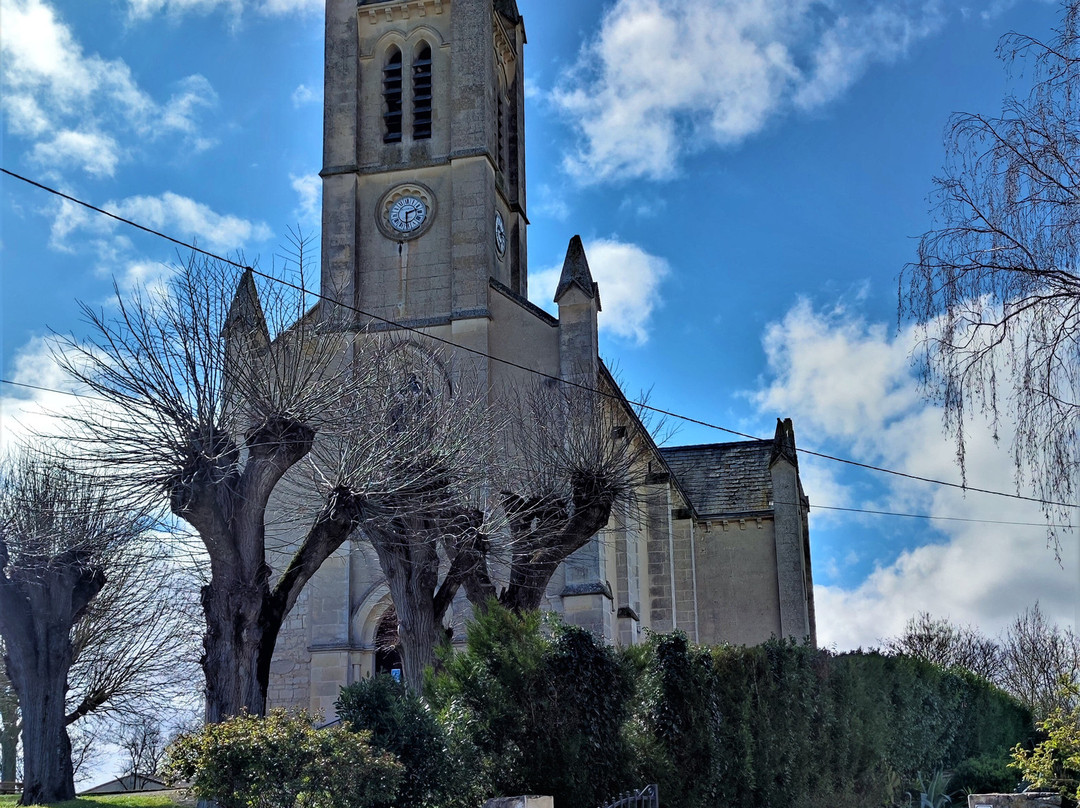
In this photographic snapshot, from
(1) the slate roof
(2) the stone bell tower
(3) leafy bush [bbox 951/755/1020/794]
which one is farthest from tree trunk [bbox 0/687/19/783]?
(3) leafy bush [bbox 951/755/1020/794]

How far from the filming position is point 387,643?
26.0 meters

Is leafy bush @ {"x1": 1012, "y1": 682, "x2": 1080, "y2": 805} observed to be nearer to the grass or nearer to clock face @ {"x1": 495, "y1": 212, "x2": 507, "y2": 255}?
the grass

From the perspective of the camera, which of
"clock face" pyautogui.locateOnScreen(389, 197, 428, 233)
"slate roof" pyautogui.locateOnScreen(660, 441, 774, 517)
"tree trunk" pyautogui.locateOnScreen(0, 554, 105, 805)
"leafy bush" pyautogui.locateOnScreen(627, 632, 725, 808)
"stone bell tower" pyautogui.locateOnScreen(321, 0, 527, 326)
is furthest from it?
"slate roof" pyautogui.locateOnScreen(660, 441, 774, 517)

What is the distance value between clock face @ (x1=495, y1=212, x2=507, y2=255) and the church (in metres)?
0.06

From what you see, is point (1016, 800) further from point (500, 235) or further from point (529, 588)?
point (500, 235)

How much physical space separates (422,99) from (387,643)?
1334 centimetres

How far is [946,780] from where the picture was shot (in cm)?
1994

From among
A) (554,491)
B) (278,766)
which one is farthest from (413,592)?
(278,766)

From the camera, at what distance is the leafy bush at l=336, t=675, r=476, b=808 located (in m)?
10.8

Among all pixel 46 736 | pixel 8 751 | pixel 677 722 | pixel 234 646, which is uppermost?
pixel 234 646

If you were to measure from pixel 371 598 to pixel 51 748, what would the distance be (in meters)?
7.40

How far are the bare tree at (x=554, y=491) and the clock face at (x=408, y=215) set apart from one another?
297 inches

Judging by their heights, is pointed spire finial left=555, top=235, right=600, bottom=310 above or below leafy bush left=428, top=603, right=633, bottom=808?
above

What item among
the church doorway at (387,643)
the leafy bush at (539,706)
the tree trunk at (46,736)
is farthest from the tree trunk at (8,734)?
the leafy bush at (539,706)
